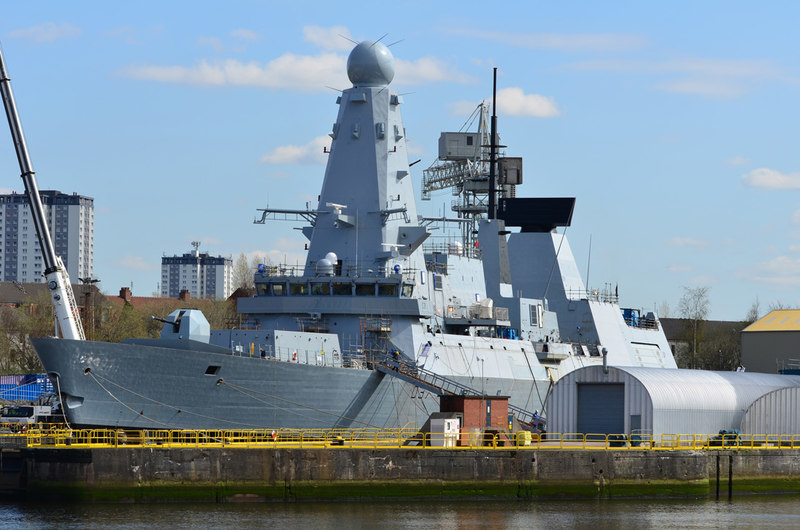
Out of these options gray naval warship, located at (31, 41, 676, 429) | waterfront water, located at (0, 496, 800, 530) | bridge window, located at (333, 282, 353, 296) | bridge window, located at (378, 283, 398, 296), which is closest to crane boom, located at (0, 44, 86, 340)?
gray naval warship, located at (31, 41, 676, 429)

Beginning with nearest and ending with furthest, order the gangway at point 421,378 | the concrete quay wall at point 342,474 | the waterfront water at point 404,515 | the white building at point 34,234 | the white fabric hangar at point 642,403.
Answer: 1. the waterfront water at point 404,515
2. the concrete quay wall at point 342,474
3. the white fabric hangar at point 642,403
4. the gangway at point 421,378
5. the white building at point 34,234

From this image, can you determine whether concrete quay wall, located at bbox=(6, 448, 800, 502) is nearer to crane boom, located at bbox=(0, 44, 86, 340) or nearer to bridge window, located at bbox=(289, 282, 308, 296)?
crane boom, located at bbox=(0, 44, 86, 340)

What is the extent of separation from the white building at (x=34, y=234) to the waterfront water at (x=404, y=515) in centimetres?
→ 15556

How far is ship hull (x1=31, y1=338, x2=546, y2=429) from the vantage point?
117 feet

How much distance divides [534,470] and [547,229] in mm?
23493

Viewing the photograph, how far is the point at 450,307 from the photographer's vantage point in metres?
47.4

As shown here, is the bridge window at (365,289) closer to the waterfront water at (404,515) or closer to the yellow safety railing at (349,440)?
the yellow safety railing at (349,440)

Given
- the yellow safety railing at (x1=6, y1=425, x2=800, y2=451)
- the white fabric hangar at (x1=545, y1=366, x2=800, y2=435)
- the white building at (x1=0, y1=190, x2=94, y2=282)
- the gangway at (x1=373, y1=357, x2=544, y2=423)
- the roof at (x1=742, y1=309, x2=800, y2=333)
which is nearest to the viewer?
the yellow safety railing at (x1=6, y1=425, x2=800, y2=451)

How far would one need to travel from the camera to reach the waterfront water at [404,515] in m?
30.1

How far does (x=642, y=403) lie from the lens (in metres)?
39.4

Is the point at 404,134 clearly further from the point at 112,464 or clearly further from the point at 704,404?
the point at 112,464

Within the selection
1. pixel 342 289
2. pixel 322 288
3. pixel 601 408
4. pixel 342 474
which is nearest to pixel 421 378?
pixel 342 289

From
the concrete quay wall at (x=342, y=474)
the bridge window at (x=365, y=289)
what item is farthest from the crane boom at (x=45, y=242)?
the bridge window at (x=365, y=289)

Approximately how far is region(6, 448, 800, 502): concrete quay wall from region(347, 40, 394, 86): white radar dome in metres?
16.8
